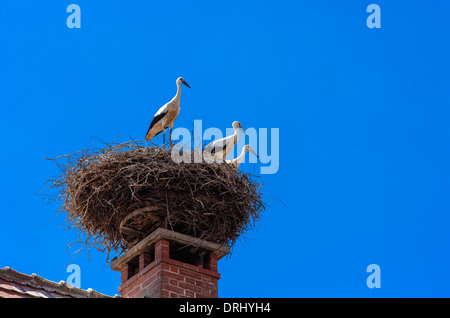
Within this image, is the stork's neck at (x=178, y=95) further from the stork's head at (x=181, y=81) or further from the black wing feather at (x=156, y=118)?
the black wing feather at (x=156, y=118)

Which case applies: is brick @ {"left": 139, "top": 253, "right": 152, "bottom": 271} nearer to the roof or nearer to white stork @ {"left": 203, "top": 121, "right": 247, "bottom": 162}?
the roof

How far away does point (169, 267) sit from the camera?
8.34m

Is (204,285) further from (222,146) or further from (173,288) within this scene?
(222,146)

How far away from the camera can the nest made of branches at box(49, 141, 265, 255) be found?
909 centimetres

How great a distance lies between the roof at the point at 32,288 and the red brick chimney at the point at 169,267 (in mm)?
485

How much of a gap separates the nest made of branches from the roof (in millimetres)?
934

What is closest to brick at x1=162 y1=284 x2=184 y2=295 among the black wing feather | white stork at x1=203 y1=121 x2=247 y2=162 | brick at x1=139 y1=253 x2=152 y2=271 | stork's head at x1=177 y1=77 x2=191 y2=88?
brick at x1=139 y1=253 x2=152 y2=271

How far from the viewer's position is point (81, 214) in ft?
31.3

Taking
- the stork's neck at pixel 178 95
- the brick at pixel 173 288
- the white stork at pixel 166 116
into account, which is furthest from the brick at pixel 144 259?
the stork's neck at pixel 178 95

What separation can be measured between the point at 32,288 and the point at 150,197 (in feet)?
5.46

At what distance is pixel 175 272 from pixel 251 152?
5236 mm
